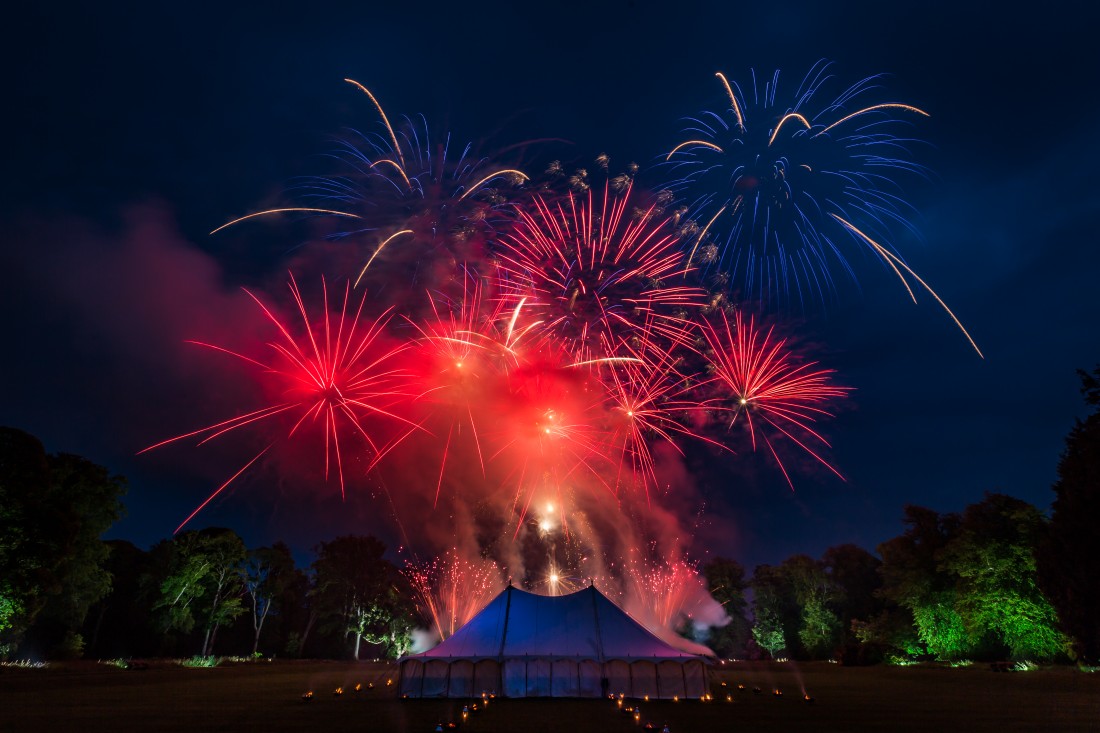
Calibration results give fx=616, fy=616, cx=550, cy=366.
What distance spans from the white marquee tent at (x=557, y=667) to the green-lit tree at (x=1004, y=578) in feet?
84.5

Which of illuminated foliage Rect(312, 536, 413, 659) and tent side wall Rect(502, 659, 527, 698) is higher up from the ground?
illuminated foliage Rect(312, 536, 413, 659)

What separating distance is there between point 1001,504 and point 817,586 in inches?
1102

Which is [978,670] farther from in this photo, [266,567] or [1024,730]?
[266,567]

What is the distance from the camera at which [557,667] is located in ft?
77.7

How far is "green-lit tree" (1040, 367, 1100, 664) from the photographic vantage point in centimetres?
2844

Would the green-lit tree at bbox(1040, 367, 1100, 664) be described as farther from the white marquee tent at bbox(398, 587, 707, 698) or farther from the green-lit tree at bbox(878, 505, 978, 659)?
the white marquee tent at bbox(398, 587, 707, 698)

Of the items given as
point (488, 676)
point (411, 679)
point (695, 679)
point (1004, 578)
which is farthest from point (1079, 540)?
point (411, 679)

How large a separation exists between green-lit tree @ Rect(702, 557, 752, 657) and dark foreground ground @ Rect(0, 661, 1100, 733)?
4685 cm

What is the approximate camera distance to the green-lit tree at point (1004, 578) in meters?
36.3

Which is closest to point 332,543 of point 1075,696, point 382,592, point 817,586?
point 382,592

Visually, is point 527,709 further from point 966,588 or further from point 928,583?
point 928,583

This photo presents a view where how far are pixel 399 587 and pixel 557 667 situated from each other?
161 feet

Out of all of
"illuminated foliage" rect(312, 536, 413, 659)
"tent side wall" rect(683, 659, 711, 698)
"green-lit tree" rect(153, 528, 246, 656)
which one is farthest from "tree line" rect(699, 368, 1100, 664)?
"green-lit tree" rect(153, 528, 246, 656)

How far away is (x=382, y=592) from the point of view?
6525 cm
